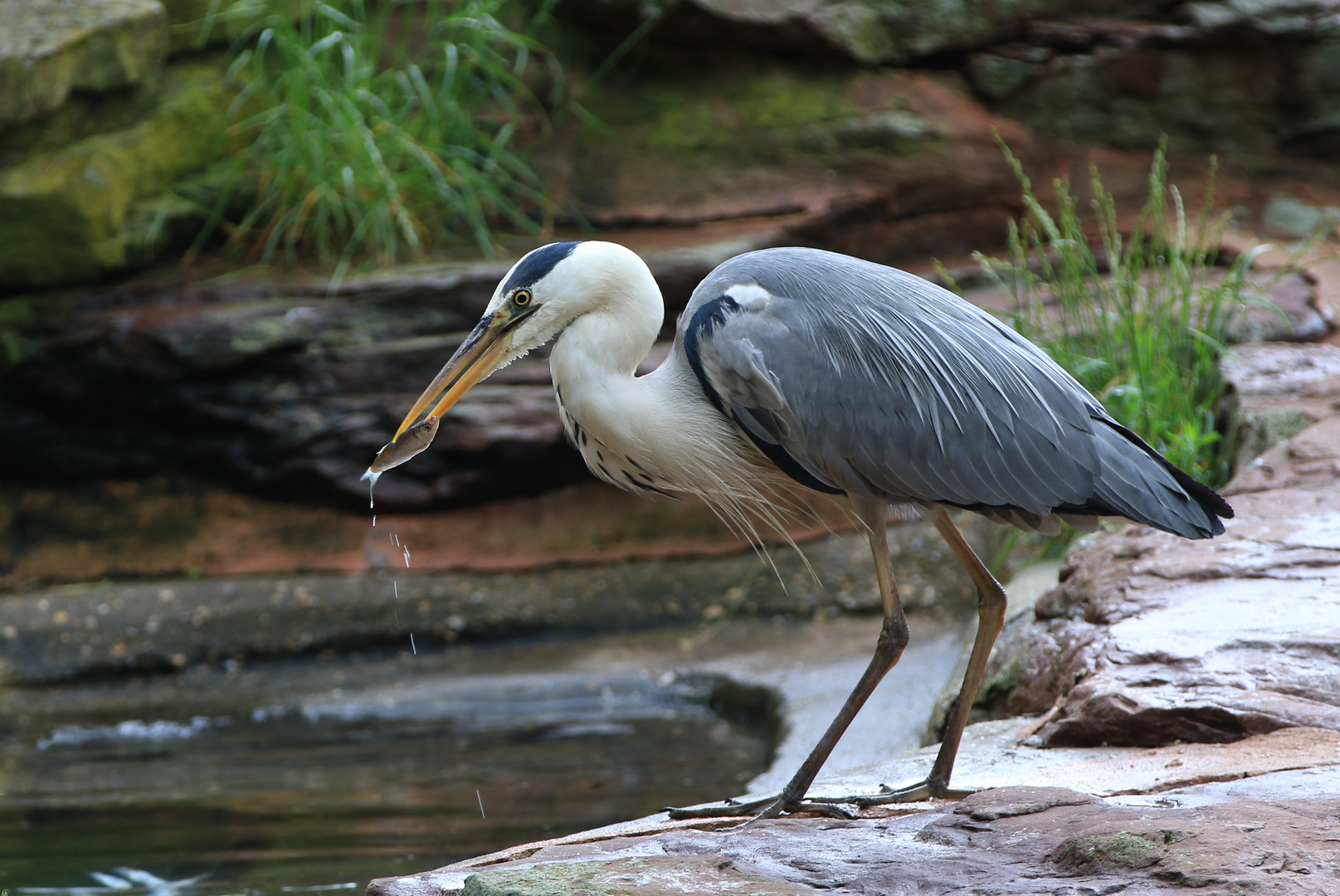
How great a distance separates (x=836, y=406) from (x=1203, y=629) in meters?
1.24

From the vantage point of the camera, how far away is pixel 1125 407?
4914 millimetres

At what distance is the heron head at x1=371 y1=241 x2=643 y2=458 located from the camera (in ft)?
10.2

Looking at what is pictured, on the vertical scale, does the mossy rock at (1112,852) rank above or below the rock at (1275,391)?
above

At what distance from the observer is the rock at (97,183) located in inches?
245

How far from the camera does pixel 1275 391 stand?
4777 millimetres

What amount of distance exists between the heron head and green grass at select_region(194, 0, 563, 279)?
3.48 meters

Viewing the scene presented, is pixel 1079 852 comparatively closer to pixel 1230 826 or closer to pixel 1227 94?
pixel 1230 826

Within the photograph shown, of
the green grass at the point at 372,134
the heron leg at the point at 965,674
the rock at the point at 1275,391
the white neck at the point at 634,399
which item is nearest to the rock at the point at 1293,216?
the rock at the point at 1275,391

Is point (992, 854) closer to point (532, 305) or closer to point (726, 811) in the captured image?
point (726, 811)

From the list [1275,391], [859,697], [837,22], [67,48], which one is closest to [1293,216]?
[837,22]

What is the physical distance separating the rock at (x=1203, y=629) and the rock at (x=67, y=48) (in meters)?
5.21

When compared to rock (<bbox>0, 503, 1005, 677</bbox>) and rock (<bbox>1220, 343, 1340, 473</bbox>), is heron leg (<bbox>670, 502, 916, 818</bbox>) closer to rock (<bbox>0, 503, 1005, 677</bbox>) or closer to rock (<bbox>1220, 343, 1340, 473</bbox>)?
rock (<bbox>1220, 343, 1340, 473</bbox>)

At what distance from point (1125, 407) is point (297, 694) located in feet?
11.7

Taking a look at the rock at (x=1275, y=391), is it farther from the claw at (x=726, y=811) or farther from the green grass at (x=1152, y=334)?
the claw at (x=726, y=811)
